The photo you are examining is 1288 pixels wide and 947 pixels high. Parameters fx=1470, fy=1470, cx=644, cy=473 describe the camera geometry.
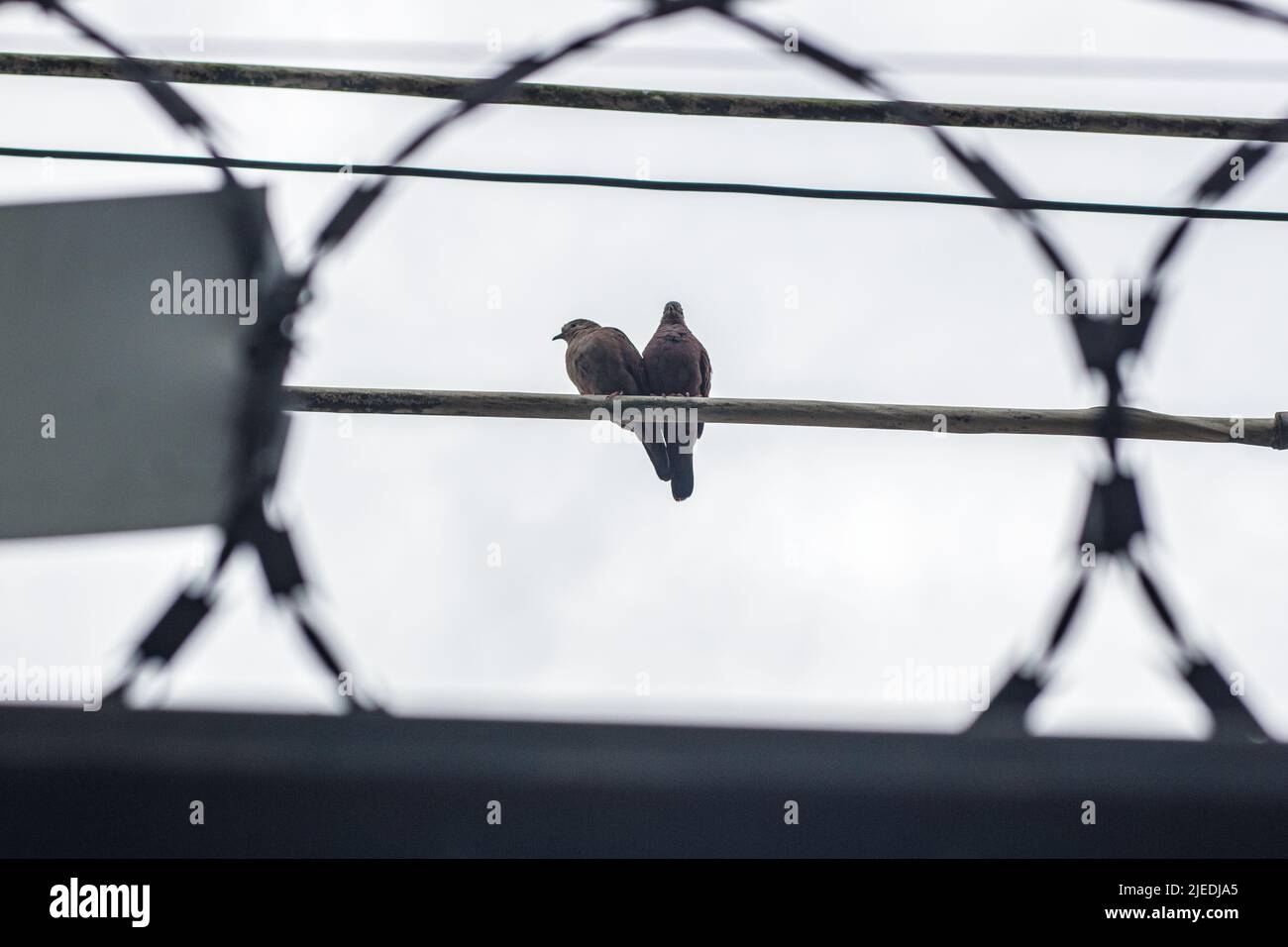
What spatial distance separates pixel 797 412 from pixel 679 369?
2.53m

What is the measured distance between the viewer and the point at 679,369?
294 inches

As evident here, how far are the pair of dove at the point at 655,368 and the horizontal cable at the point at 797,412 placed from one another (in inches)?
82.7

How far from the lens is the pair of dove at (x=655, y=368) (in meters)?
7.29

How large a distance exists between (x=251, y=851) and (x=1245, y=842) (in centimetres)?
272

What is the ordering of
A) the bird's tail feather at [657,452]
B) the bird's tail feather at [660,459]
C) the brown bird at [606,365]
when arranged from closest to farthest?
the bird's tail feather at [657,452] < the bird's tail feather at [660,459] < the brown bird at [606,365]

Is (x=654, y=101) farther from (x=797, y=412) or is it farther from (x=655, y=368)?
(x=655, y=368)

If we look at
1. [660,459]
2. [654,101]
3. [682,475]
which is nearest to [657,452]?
[660,459]

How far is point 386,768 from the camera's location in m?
3.99

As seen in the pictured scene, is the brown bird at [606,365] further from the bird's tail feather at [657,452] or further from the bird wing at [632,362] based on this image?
the bird's tail feather at [657,452]

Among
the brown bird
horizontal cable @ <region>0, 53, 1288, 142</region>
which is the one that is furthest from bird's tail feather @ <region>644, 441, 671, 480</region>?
horizontal cable @ <region>0, 53, 1288, 142</region>

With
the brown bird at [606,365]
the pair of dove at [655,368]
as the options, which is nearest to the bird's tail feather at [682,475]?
the pair of dove at [655,368]

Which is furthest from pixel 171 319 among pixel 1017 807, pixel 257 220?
pixel 1017 807

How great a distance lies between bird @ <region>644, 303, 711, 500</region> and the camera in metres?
7.28
